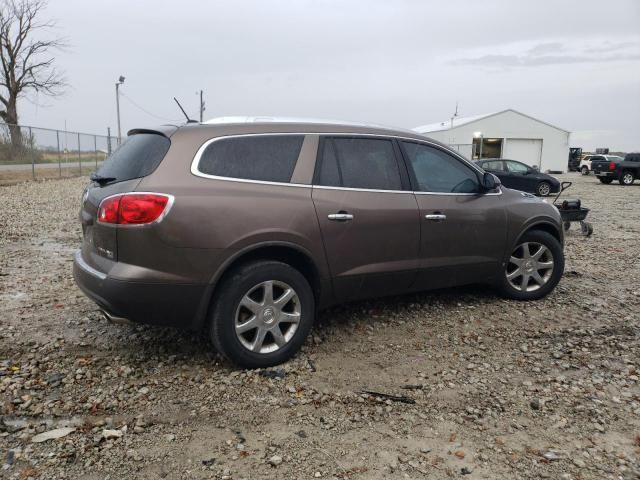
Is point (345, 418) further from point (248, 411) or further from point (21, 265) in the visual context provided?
point (21, 265)

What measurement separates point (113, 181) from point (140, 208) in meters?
0.47

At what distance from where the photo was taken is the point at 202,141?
3.40 m

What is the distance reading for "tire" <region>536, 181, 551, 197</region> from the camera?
754 inches

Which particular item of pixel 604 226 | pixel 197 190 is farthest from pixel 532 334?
pixel 604 226

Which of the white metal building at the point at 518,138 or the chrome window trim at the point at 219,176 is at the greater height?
the white metal building at the point at 518,138

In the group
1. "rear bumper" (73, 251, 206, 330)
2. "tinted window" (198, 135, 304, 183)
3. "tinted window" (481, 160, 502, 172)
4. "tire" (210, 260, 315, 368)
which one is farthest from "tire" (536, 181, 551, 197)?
"rear bumper" (73, 251, 206, 330)

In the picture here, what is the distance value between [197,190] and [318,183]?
0.91m

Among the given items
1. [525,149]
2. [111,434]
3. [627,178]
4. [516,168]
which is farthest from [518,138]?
[111,434]

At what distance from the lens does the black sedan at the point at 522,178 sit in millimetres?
18984

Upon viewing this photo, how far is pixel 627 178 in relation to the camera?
25500mm

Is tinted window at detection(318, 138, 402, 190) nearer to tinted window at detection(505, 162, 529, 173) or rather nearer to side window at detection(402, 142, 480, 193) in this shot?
side window at detection(402, 142, 480, 193)

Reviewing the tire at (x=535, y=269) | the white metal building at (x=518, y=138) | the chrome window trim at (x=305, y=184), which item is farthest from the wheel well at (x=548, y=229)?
the white metal building at (x=518, y=138)

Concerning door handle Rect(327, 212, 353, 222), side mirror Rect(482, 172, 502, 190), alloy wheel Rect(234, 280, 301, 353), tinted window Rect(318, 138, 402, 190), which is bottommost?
alloy wheel Rect(234, 280, 301, 353)

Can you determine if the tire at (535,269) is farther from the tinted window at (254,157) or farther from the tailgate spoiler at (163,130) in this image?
the tailgate spoiler at (163,130)
